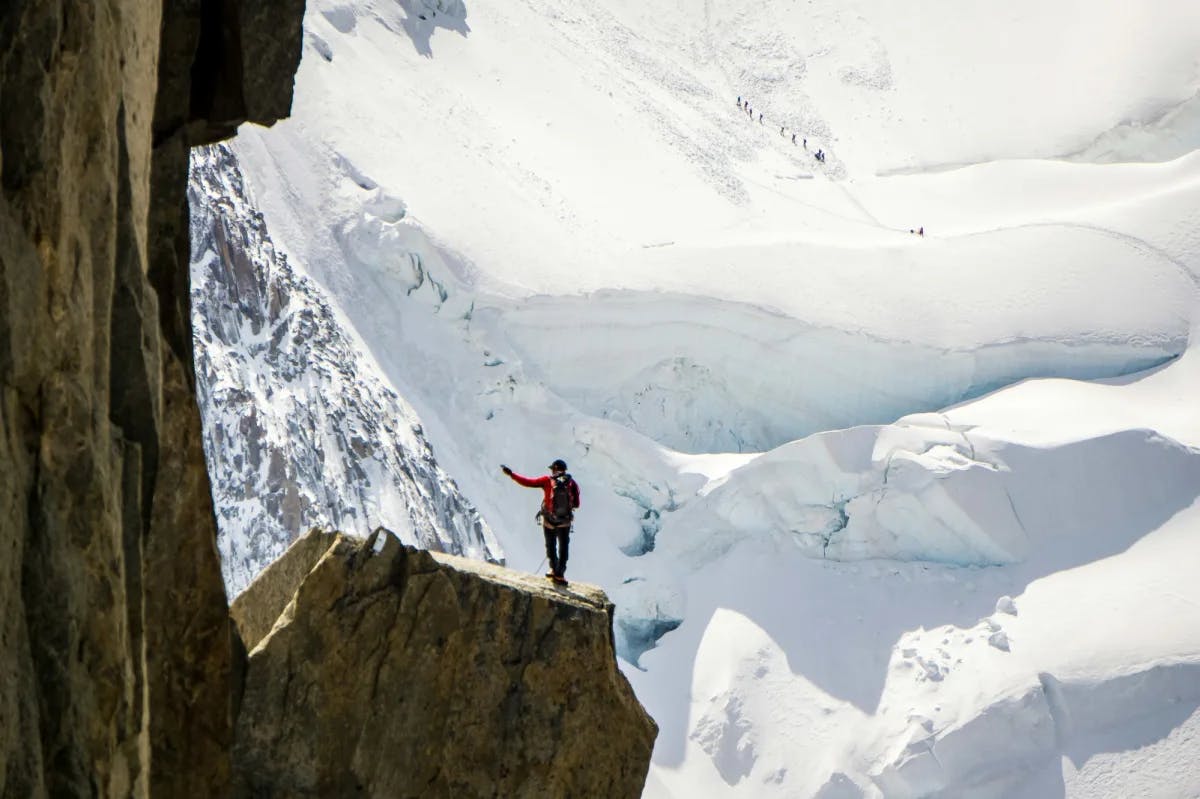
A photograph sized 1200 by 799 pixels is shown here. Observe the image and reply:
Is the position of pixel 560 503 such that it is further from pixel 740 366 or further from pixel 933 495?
pixel 740 366

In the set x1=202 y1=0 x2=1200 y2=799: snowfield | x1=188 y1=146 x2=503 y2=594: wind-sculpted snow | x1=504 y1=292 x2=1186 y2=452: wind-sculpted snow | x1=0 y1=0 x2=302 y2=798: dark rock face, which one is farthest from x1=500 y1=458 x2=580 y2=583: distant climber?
x1=504 y1=292 x2=1186 y2=452: wind-sculpted snow

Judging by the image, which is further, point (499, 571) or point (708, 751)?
point (708, 751)

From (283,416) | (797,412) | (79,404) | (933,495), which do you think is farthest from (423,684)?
(797,412)

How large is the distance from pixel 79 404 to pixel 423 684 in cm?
590

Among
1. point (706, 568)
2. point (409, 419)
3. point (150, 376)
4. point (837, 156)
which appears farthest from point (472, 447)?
point (150, 376)

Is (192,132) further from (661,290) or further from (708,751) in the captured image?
(661,290)

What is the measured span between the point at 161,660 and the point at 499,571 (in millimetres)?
3695

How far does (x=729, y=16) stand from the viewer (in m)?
50.1

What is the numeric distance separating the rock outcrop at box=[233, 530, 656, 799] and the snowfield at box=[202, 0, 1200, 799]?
15.6m

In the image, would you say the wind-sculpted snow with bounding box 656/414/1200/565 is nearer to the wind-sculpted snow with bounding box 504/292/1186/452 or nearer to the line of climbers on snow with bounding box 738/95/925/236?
the wind-sculpted snow with bounding box 504/292/1186/452

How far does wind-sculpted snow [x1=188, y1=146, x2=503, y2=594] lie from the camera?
85.7 ft

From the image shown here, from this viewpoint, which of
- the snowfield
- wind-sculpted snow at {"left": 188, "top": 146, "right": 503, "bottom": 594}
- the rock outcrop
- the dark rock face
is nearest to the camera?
the dark rock face

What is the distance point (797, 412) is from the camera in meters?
33.2

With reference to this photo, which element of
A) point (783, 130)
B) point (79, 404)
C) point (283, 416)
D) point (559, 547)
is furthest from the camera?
point (783, 130)
